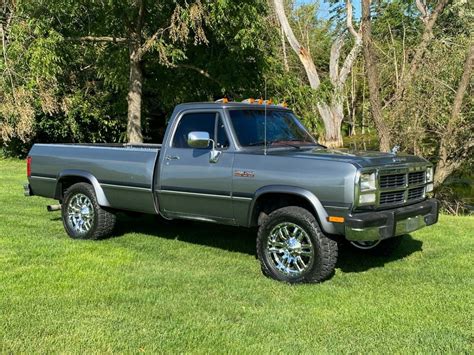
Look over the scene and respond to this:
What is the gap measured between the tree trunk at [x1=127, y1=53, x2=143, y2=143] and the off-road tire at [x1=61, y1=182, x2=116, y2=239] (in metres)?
5.96

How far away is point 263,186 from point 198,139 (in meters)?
0.96

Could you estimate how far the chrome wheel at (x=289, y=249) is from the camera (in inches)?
233

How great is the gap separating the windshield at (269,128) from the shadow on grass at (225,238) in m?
1.54

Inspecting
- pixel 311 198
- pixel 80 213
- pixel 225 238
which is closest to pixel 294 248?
pixel 311 198

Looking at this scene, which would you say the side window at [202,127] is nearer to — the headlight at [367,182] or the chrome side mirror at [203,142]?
the chrome side mirror at [203,142]

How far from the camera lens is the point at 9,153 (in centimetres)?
2406

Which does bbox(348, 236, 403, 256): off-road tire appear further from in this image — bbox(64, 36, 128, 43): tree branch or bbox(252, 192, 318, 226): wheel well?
bbox(64, 36, 128, 43): tree branch

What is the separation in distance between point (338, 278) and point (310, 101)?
838cm

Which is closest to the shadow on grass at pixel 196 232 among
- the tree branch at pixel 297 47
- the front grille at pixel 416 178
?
the front grille at pixel 416 178

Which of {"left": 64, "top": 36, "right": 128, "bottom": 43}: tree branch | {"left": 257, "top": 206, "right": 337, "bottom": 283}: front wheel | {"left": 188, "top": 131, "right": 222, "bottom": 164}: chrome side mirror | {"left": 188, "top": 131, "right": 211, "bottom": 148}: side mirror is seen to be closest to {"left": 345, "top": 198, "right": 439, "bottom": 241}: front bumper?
{"left": 257, "top": 206, "right": 337, "bottom": 283}: front wheel

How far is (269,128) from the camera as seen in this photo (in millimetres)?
6980

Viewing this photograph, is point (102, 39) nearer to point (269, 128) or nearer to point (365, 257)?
point (269, 128)

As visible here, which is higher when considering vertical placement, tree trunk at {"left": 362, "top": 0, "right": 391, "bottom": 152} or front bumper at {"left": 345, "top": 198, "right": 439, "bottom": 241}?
tree trunk at {"left": 362, "top": 0, "right": 391, "bottom": 152}

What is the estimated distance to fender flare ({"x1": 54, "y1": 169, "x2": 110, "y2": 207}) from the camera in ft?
25.4
